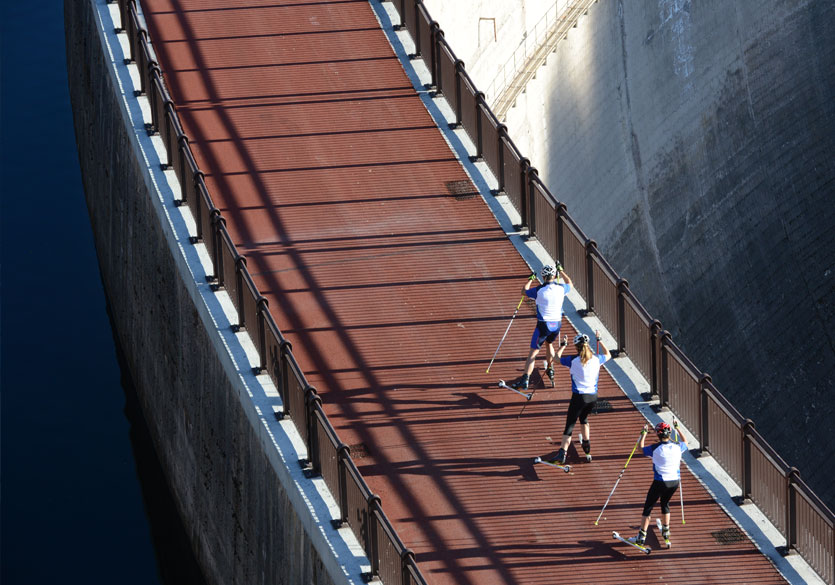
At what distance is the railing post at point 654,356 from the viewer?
60.3 feet

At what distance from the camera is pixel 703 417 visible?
58.4ft

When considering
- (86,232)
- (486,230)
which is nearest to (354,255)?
(486,230)

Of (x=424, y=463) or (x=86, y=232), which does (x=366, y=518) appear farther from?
(x=86, y=232)

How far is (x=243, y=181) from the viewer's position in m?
22.7

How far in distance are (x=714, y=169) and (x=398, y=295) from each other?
18.8 meters

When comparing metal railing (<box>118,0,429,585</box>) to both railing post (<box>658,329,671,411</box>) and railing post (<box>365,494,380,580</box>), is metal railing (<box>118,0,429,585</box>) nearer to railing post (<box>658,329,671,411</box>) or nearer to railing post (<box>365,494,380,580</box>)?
railing post (<box>365,494,380,580</box>)

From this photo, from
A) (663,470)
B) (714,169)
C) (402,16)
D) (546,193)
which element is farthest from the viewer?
(714,169)

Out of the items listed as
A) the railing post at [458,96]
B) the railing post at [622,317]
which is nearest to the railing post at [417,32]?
the railing post at [458,96]

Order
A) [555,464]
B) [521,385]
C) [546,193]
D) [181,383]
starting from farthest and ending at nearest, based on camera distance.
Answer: [181,383] < [546,193] < [521,385] < [555,464]

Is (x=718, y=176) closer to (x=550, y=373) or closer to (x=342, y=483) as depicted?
(x=550, y=373)

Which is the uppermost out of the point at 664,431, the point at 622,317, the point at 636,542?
the point at 622,317

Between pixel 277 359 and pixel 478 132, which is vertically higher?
pixel 478 132

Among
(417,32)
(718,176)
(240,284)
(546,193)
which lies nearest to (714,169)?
(718,176)

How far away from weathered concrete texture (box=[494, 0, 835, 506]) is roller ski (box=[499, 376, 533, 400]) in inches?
498
